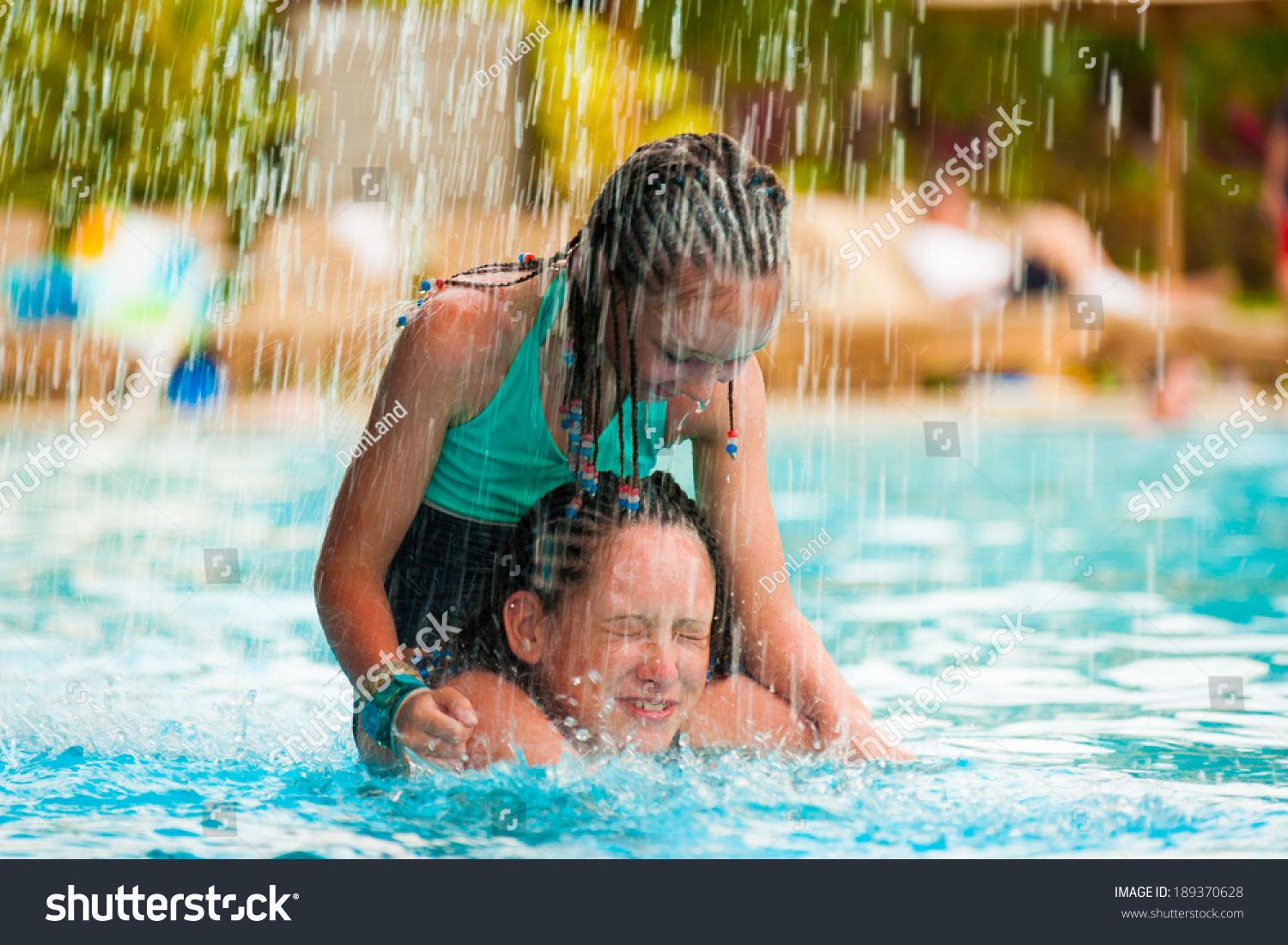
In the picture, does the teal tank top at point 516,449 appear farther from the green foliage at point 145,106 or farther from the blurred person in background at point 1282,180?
the green foliage at point 145,106

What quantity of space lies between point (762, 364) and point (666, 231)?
9.40 meters

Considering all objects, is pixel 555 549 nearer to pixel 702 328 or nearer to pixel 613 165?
pixel 702 328

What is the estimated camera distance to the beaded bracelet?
232 cm

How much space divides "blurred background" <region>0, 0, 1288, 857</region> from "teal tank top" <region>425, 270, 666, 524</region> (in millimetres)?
553

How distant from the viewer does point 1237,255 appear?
652 inches

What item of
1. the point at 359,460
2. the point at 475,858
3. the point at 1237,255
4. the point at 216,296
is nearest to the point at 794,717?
the point at 475,858

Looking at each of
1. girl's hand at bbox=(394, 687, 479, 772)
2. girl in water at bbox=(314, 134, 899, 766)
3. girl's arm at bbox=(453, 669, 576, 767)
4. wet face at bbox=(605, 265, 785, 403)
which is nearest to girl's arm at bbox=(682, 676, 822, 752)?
girl in water at bbox=(314, 134, 899, 766)

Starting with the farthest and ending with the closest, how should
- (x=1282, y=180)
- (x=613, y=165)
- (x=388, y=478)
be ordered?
(x=613, y=165), (x=1282, y=180), (x=388, y=478)

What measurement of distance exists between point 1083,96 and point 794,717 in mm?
14794

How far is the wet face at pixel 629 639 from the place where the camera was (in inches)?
97.9

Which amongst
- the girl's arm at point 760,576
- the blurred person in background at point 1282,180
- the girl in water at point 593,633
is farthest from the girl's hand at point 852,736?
the blurred person in background at point 1282,180

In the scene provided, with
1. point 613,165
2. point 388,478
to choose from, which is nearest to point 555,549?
point 388,478

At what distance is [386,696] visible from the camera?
2.33 meters
